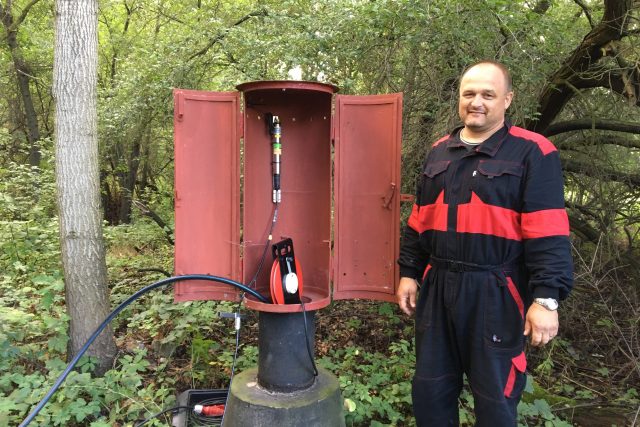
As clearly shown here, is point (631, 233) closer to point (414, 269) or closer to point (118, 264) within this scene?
point (414, 269)

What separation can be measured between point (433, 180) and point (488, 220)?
0.35m

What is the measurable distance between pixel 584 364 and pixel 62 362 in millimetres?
4046

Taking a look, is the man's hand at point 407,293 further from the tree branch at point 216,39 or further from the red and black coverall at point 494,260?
the tree branch at point 216,39

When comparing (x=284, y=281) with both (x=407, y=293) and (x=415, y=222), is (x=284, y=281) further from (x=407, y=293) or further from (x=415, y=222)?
(x=415, y=222)

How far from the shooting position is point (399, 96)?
2666 mm

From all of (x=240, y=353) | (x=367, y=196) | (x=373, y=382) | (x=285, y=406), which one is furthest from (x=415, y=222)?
(x=240, y=353)

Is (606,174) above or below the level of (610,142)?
below

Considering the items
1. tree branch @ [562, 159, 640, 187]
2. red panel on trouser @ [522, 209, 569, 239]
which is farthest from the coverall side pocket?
tree branch @ [562, 159, 640, 187]

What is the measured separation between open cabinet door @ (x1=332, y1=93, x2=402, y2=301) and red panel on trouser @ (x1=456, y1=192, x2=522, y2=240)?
71 cm

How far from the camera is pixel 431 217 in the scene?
2.24 metres

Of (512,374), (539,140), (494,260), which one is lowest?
(512,374)


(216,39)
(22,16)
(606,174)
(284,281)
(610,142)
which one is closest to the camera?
(284,281)

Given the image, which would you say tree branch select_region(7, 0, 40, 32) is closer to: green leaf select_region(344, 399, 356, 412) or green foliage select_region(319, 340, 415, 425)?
green foliage select_region(319, 340, 415, 425)

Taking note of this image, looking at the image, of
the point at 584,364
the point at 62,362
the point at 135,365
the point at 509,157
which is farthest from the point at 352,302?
the point at 509,157
